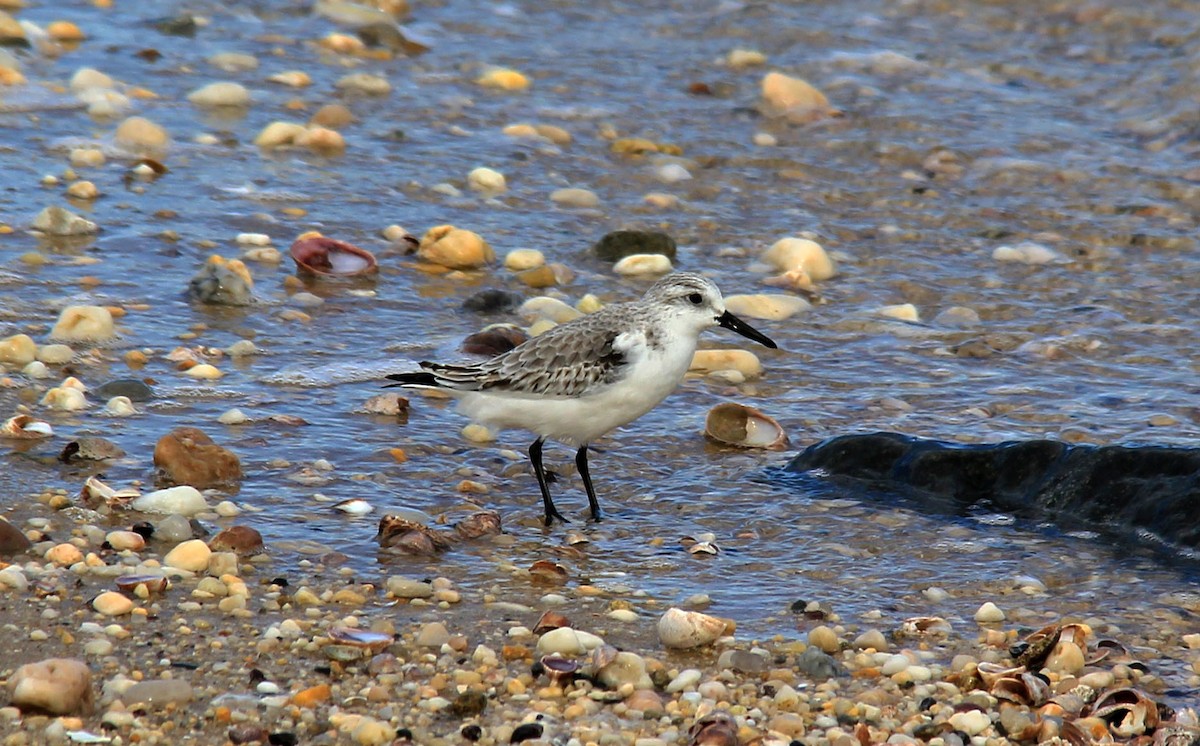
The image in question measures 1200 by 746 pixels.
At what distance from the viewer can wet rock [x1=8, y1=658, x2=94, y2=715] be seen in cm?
383

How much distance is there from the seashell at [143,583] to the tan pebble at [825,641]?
1917 millimetres

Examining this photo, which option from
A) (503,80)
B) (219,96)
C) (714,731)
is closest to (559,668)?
(714,731)

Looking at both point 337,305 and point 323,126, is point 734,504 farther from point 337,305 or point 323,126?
point 323,126

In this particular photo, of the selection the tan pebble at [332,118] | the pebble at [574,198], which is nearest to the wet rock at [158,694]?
the pebble at [574,198]

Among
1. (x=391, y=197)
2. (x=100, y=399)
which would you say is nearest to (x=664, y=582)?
(x=100, y=399)

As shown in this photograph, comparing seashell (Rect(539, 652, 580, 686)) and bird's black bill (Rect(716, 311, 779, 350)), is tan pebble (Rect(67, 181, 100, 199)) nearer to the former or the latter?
bird's black bill (Rect(716, 311, 779, 350))

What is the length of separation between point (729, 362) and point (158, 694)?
3.75m

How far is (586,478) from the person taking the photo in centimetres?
586

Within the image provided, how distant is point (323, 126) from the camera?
1018 cm

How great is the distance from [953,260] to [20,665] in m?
5.95

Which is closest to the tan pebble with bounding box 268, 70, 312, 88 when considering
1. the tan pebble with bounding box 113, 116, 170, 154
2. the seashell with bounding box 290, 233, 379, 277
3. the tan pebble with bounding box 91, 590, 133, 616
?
the tan pebble with bounding box 113, 116, 170, 154

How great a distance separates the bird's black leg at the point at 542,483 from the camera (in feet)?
18.7

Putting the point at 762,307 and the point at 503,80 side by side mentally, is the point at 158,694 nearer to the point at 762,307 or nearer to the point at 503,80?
the point at 762,307

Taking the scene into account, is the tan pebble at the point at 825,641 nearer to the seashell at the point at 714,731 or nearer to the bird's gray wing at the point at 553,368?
the seashell at the point at 714,731
